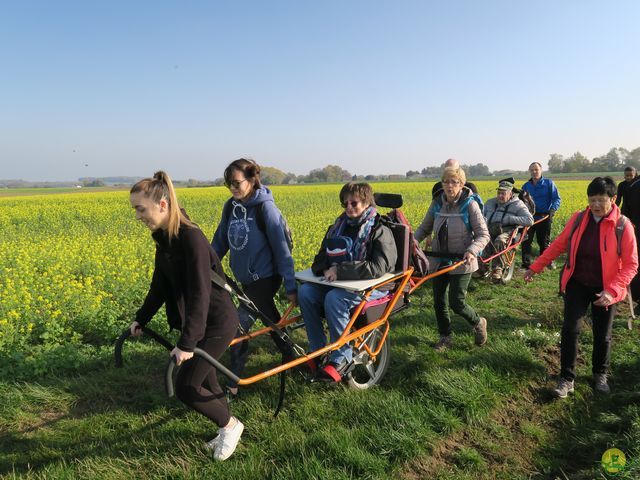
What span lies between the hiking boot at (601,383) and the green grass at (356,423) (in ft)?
0.30

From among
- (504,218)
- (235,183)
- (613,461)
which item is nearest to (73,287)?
(235,183)

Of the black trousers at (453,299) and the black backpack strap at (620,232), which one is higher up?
the black backpack strap at (620,232)

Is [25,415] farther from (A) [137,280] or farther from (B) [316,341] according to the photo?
(A) [137,280]

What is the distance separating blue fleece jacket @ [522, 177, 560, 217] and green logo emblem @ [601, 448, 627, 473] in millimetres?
7295

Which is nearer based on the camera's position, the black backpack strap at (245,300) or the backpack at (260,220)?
the black backpack strap at (245,300)

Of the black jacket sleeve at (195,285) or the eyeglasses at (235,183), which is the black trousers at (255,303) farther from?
the black jacket sleeve at (195,285)

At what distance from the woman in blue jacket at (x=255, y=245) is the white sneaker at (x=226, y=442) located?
0.74 m

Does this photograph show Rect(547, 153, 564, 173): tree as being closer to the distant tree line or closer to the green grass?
the distant tree line

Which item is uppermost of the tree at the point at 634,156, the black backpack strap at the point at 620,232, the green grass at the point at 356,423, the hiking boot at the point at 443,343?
the tree at the point at 634,156

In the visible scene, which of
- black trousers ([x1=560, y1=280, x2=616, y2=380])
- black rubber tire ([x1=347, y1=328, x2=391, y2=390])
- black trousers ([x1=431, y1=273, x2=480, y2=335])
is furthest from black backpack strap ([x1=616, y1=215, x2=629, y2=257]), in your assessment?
black rubber tire ([x1=347, y1=328, x2=391, y2=390])

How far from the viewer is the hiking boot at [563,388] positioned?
3.84m

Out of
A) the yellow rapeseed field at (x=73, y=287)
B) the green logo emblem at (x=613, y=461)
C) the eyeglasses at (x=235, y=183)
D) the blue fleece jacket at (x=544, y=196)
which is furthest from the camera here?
the blue fleece jacket at (x=544, y=196)

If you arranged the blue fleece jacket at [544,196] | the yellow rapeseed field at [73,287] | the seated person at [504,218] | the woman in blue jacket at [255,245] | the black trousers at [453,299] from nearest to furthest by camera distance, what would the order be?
the woman in blue jacket at [255,245] → the black trousers at [453,299] → the yellow rapeseed field at [73,287] → the seated person at [504,218] → the blue fleece jacket at [544,196]

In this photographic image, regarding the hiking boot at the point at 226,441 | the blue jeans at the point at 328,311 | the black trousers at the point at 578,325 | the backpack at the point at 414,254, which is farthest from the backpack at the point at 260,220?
the black trousers at the point at 578,325
